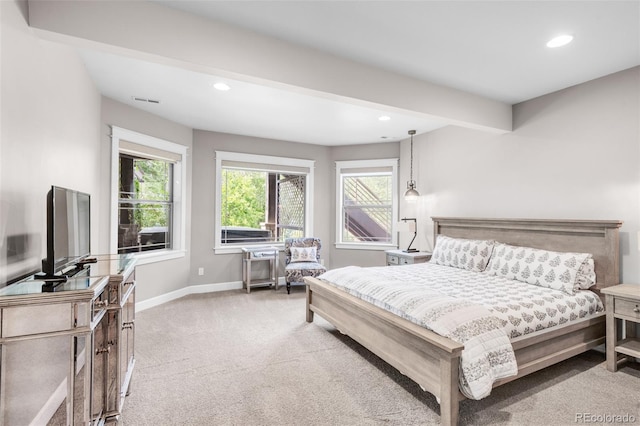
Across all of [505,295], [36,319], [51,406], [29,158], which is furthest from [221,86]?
[505,295]

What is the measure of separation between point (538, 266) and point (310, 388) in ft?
7.99

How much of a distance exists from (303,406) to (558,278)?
99.0 inches

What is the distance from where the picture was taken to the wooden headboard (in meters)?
2.89

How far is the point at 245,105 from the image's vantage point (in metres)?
3.86

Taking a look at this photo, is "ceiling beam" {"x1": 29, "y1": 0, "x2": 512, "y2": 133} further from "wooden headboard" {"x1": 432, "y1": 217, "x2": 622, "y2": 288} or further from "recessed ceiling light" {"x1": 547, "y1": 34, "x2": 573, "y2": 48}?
"wooden headboard" {"x1": 432, "y1": 217, "x2": 622, "y2": 288}

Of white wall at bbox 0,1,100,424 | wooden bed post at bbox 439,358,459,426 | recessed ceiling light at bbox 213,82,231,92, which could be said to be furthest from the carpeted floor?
recessed ceiling light at bbox 213,82,231,92

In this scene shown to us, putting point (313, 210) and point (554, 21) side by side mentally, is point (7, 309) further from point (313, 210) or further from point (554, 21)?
point (313, 210)

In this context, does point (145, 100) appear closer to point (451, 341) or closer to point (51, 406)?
point (51, 406)

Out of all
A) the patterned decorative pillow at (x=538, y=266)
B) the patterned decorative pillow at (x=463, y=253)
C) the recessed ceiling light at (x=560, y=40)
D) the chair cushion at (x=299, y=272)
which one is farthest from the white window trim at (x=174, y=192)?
the recessed ceiling light at (x=560, y=40)

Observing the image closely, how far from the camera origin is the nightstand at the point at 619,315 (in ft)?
8.26

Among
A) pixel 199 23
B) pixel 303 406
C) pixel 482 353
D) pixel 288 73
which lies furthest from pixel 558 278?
pixel 199 23

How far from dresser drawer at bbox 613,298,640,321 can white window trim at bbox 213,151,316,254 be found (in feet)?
13.8

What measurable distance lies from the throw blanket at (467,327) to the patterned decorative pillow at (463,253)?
1.37 metres

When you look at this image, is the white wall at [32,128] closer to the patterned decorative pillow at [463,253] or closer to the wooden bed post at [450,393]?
the wooden bed post at [450,393]
